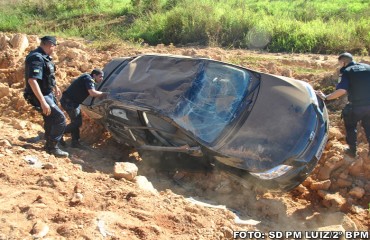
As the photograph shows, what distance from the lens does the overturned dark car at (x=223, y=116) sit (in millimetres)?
4566

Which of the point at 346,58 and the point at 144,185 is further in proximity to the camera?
the point at 346,58

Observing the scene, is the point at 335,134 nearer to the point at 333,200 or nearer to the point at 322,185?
the point at 322,185

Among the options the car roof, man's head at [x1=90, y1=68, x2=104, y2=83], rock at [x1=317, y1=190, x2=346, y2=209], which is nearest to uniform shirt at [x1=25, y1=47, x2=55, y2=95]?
man's head at [x1=90, y1=68, x2=104, y2=83]

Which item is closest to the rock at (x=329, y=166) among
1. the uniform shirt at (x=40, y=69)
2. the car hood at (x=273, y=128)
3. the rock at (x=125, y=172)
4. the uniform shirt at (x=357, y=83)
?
the uniform shirt at (x=357, y=83)

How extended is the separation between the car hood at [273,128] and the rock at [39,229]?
2107 mm

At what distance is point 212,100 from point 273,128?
0.84 meters

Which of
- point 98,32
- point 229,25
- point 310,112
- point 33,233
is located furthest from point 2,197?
point 98,32

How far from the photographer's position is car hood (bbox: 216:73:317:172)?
180 inches

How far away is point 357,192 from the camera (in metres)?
5.01

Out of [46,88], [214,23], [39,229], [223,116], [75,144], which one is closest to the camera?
[39,229]

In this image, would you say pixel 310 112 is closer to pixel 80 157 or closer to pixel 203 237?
pixel 203 237

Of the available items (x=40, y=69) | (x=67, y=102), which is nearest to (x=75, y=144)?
(x=67, y=102)

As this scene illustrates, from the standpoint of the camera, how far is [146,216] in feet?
13.1

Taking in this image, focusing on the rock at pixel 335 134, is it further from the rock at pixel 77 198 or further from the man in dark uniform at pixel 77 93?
the rock at pixel 77 198
